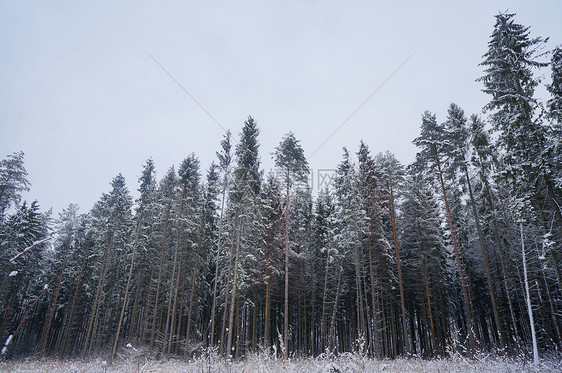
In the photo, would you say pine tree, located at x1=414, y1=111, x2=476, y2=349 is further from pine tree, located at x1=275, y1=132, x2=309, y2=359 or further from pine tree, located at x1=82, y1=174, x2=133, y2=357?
pine tree, located at x1=82, y1=174, x2=133, y2=357

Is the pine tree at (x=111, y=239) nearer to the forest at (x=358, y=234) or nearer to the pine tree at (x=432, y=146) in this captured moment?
the forest at (x=358, y=234)

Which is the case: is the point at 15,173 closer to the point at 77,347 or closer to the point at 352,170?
the point at 77,347

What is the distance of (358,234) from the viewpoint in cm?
2466

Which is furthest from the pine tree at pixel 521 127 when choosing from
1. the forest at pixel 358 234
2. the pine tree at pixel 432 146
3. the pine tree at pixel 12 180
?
the pine tree at pixel 12 180

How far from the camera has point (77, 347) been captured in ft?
133

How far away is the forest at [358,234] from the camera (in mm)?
16781

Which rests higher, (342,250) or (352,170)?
(352,170)

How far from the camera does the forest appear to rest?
55.1ft

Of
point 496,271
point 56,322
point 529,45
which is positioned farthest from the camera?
point 56,322

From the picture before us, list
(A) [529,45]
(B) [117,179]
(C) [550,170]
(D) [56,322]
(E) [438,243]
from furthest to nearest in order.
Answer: (D) [56,322]
(B) [117,179]
(E) [438,243]
(A) [529,45]
(C) [550,170]

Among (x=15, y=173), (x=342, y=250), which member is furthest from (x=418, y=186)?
(x=15, y=173)

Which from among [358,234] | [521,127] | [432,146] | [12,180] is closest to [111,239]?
[12,180]

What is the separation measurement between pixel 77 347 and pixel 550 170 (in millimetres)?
54067

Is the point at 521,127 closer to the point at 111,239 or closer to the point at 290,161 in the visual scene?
the point at 290,161
